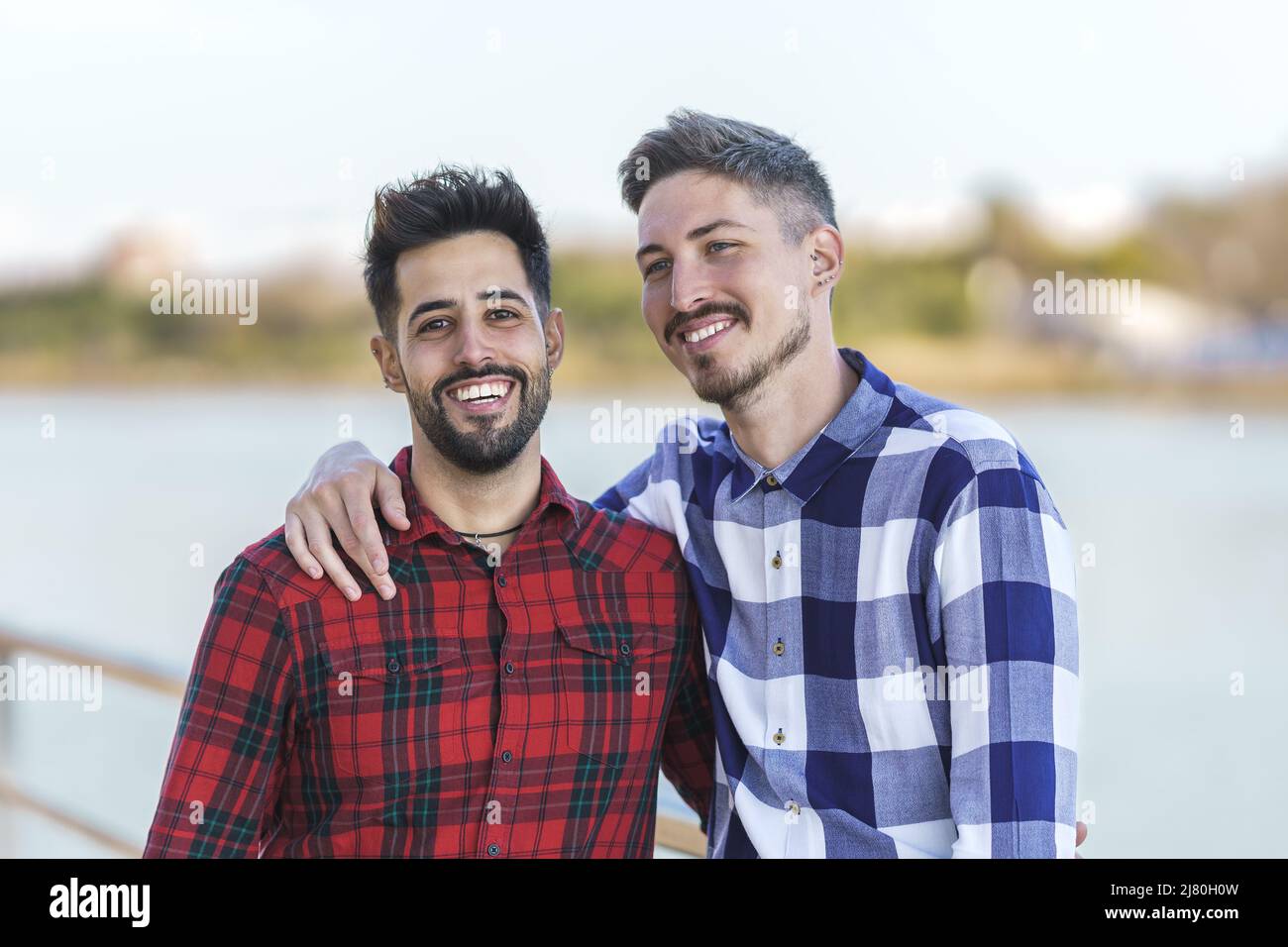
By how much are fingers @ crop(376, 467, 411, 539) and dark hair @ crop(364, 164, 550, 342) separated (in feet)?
0.61

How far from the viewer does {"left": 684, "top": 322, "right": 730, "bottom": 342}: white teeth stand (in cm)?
137

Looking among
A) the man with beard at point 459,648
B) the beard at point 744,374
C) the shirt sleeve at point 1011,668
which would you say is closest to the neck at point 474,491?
the man with beard at point 459,648

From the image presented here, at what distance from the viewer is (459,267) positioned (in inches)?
56.8

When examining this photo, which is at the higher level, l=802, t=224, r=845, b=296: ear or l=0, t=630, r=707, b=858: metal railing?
l=802, t=224, r=845, b=296: ear

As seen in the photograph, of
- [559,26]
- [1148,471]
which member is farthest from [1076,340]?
[559,26]

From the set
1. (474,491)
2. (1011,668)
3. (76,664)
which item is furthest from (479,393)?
(76,664)

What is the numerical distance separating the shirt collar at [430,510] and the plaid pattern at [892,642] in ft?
0.52

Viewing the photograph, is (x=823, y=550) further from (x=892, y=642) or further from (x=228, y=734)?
(x=228, y=734)

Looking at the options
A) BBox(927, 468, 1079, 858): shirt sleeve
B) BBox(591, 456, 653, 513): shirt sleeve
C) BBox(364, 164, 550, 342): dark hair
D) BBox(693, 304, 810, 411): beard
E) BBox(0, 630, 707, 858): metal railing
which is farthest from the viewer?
BBox(0, 630, 707, 858): metal railing

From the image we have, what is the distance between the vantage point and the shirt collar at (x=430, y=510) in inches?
53.8

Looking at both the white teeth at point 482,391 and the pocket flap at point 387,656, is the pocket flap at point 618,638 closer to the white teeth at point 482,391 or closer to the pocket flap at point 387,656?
the pocket flap at point 387,656

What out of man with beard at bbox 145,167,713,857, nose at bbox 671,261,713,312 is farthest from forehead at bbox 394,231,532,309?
nose at bbox 671,261,713,312

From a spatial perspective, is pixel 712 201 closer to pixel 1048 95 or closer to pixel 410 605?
pixel 410 605

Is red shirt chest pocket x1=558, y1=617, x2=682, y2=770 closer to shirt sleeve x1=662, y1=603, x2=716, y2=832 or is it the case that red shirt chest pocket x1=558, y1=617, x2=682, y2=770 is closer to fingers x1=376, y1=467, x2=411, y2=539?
shirt sleeve x1=662, y1=603, x2=716, y2=832
